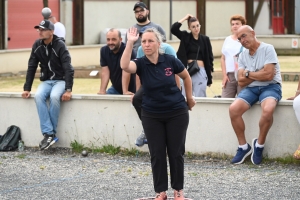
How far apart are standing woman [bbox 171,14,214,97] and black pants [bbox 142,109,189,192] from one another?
3.45m

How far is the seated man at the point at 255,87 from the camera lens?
8.59 m

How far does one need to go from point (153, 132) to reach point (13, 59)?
1404cm

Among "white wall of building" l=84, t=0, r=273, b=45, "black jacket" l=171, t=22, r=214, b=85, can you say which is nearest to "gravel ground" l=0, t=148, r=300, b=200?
"black jacket" l=171, t=22, r=214, b=85

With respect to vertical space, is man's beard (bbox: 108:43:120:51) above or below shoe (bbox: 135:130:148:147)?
above

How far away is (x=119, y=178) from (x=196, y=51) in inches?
112

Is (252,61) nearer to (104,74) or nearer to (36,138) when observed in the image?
(104,74)

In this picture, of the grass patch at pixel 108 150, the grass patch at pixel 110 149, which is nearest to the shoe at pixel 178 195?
the grass patch at pixel 108 150

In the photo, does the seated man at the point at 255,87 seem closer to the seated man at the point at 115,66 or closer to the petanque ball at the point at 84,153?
the seated man at the point at 115,66

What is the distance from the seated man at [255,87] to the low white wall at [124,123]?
0.17m

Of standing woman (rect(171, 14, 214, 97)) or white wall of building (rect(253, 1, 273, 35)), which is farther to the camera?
white wall of building (rect(253, 1, 273, 35))

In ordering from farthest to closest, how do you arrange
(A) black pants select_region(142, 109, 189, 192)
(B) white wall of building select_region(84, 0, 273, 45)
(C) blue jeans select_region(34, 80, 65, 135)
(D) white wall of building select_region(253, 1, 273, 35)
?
(D) white wall of building select_region(253, 1, 273, 35) → (B) white wall of building select_region(84, 0, 273, 45) → (C) blue jeans select_region(34, 80, 65, 135) → (A) black pants select_region(142, 109, 189, 192)

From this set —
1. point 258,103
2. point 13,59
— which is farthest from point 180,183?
point 13,59

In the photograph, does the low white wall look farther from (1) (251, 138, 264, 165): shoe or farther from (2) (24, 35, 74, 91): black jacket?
(2) (24, 35, 74, 91): black jacket

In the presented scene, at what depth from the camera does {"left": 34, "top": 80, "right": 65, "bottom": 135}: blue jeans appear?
31.9ft
